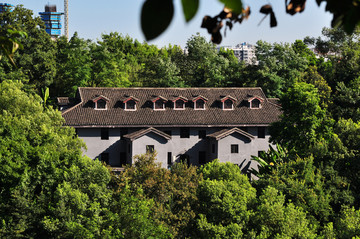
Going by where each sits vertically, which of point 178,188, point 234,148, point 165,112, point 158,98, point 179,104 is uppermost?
point 158,98

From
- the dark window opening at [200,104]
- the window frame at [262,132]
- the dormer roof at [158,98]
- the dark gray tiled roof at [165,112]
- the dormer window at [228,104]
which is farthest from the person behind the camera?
the dormer window at [228,104]

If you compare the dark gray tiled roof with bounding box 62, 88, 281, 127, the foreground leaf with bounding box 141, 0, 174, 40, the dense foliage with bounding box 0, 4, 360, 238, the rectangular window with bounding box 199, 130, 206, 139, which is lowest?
the dense foliage with bounding box 0, 4, 360, 238

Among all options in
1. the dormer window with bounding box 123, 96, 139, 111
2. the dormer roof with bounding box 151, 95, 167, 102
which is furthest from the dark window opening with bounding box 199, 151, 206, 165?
the dormer window with bounding box 123, 96, 139, 111

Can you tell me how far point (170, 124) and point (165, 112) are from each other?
158 cm

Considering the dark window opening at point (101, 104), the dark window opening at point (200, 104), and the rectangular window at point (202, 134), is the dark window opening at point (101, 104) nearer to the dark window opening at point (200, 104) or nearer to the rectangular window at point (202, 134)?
the dark window opening at point (200, 104)

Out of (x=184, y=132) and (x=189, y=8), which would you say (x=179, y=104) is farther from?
(x=189, y=8)

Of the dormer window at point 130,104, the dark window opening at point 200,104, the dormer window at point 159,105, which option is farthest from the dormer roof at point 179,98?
the dormer window at point 130,104

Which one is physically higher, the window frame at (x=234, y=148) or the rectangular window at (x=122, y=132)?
the rectangular window at (x=122, y=132)

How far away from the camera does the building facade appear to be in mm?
44250

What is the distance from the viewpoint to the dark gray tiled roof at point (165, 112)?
44.7 meters

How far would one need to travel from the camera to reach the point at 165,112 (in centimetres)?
4644

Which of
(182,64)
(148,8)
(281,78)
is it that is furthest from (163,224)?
(182,64)

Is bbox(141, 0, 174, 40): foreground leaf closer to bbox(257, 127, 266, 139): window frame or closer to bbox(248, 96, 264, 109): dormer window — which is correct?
bbox(257, 127, 266, 139): window frame

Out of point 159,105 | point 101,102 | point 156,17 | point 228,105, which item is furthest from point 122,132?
point 156,17
